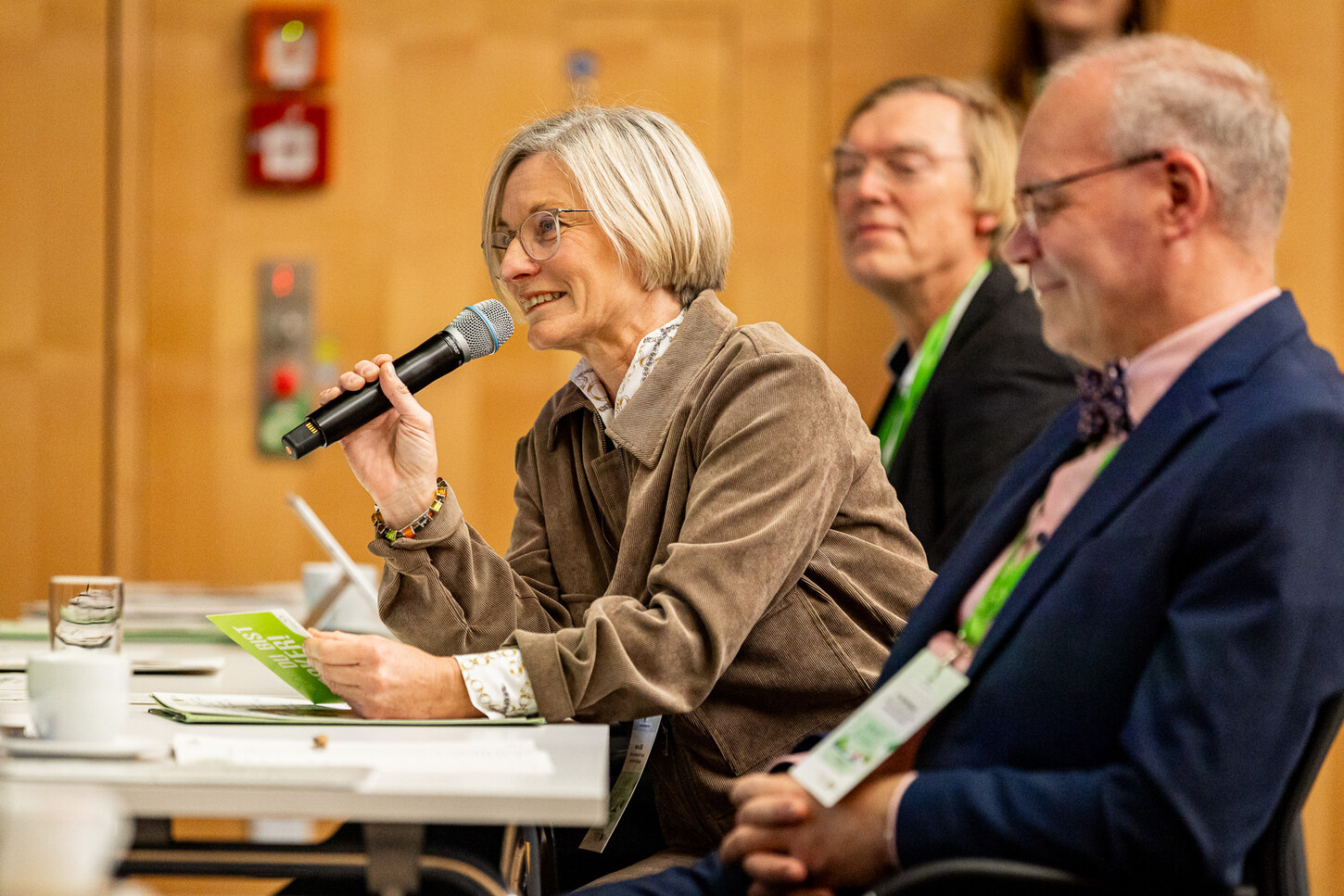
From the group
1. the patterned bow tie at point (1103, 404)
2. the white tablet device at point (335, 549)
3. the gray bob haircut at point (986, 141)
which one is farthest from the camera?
the gray bob haircut at point (986, 141)

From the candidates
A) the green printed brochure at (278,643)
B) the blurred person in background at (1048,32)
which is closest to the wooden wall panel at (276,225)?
the blurred person in background at (1048,32)

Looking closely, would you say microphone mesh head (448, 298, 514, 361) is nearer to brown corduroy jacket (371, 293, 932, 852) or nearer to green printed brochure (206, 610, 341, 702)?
brown corduroy jacket (371, 293, 932, 852)

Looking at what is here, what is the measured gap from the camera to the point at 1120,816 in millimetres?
1033

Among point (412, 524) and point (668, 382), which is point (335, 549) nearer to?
point (412, 524)

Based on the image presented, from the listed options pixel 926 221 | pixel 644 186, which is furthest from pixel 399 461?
pixel 926 221

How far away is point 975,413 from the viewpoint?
7.66 feet

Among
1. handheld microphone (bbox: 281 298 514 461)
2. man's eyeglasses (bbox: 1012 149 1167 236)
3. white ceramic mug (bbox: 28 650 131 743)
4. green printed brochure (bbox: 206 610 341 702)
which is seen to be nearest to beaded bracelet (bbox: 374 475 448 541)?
handheld microphone (bbox: 281 298 514 461)

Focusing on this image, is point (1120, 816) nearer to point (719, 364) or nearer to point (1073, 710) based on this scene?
point (1073, 710)

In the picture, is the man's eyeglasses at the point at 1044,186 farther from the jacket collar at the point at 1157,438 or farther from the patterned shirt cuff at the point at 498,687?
the patterned shirt cuff at the point at 498,687

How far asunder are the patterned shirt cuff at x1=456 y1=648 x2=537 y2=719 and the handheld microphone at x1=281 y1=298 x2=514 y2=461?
34 centimetres

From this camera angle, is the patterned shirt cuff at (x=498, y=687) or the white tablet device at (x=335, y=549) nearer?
the patterned shirt cuff at (x=498, y=687)

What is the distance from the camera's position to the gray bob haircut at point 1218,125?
1.18 m

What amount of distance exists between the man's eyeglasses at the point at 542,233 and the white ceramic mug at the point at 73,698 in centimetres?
80

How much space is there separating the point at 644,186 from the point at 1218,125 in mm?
759
